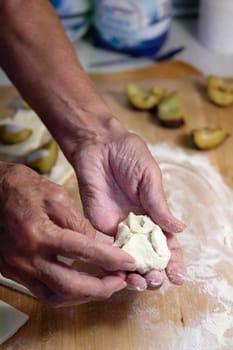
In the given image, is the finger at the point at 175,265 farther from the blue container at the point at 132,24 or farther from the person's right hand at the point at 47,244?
the blue container at the point at 132,24

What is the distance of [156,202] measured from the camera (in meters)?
1.08

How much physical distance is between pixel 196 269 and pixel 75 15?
908 mm

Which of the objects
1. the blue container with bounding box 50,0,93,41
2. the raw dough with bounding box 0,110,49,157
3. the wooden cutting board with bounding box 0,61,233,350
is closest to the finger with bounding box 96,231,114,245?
the wooden cutting board with bounding box 0,61,233,350

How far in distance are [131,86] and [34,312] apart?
0.68 m

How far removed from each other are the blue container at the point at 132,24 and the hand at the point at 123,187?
0.60 m

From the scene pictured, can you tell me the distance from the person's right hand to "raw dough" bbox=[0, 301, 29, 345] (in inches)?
6.5

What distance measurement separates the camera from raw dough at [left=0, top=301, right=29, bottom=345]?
42.7 inches

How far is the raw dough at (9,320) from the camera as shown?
1.08 meters

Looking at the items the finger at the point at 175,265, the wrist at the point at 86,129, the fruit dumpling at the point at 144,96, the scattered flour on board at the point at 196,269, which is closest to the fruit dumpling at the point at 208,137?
the scattered flour on board at the point at 196,269

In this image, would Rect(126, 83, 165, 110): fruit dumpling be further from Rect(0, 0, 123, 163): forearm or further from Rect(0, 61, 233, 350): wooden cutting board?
Rect(0, 61, 233, 350): wooden cutting board

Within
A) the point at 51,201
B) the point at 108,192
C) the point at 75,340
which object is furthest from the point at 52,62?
the point at 75,340

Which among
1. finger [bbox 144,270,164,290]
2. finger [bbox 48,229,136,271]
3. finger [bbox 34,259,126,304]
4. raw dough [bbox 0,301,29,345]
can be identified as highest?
finger [bbox 48,229,136,271]

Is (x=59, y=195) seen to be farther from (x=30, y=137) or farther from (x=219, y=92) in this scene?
(x=219, y=92)

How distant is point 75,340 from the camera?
3.55ft
